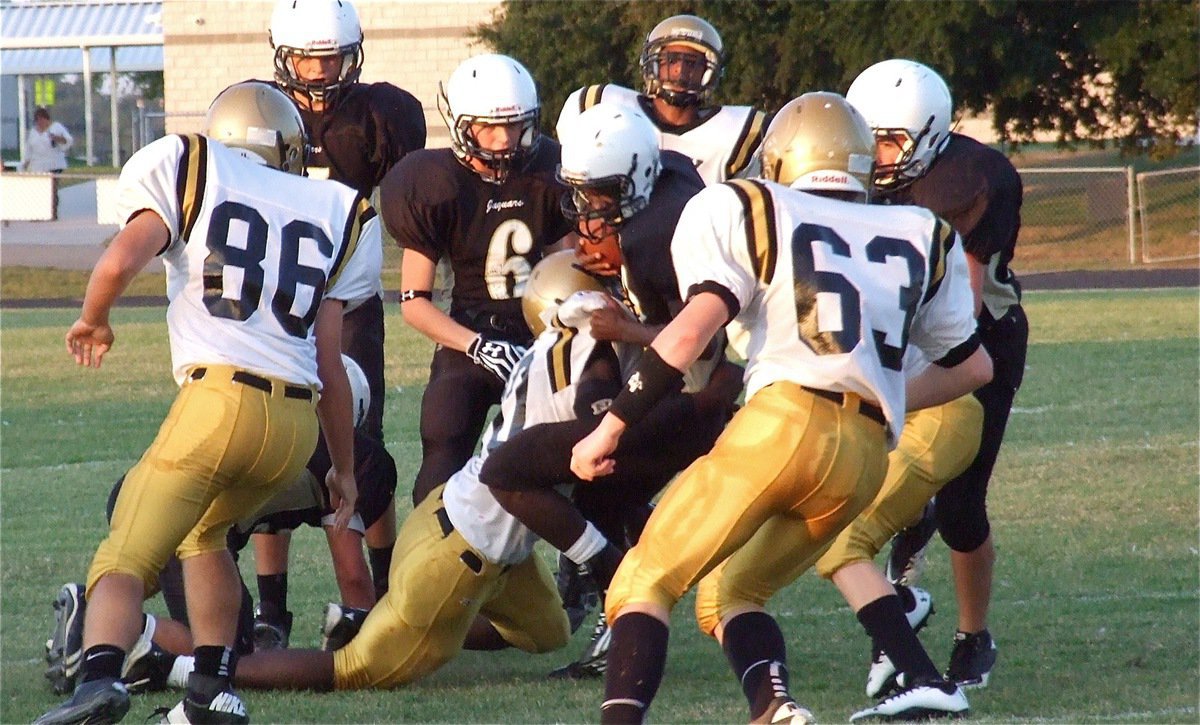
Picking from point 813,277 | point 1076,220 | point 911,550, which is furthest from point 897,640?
point 1076,220

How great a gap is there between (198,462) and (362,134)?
93.0 inches

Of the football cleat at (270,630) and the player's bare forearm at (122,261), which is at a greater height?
the player's bare forearm at (122,261)

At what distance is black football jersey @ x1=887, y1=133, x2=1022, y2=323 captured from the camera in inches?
A: 176

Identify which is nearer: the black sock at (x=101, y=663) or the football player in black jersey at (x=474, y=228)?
the black sock at (x=101, y=663)

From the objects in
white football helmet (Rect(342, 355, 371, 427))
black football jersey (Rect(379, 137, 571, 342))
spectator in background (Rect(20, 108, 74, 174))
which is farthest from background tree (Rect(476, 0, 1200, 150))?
white football helmet (Rect(342, 355, 371, 427))

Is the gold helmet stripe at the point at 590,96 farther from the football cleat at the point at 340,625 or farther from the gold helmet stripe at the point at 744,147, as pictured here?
the football cleat at the point at 340,625

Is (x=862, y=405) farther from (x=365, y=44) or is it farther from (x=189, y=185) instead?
(x=365, y=44)

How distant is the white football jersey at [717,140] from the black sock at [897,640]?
1.83m

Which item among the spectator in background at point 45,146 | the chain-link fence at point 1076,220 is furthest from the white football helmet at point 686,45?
the spectator in background at point 45,146

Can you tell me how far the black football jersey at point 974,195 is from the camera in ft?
14.7

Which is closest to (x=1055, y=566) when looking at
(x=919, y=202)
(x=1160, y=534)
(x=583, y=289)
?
(x=1160, y=534)

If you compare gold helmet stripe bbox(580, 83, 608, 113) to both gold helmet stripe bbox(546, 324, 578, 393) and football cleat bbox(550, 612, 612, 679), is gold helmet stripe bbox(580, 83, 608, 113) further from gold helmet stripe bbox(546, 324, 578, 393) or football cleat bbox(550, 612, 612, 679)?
football cleat bbox(550, 612, 612, 679)

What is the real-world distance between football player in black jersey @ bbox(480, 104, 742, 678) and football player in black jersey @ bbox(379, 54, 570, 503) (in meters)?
0.87

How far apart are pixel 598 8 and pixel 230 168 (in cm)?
2013
